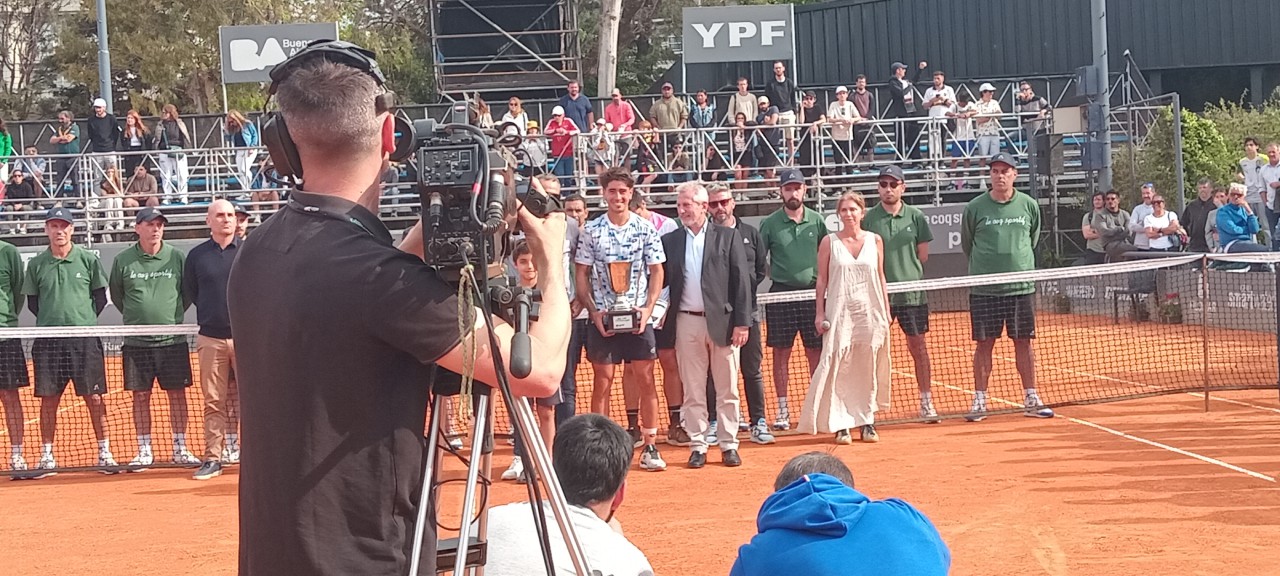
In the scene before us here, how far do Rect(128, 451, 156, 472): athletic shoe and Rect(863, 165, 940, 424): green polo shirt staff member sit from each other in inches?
256

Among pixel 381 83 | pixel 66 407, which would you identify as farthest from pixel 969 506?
pixel 66 407

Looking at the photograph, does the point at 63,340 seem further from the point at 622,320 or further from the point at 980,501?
the point at 980,501

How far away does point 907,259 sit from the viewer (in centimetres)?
1201

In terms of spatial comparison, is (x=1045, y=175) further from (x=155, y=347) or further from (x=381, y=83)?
(x=381, y=83)

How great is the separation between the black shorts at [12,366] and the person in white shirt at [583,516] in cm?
842

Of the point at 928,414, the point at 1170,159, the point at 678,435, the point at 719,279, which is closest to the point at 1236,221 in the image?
the point at 1170,159

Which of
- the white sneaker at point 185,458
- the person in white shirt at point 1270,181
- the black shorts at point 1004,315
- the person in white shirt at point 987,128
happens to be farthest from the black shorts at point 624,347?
the person in white shirt at point 987,128

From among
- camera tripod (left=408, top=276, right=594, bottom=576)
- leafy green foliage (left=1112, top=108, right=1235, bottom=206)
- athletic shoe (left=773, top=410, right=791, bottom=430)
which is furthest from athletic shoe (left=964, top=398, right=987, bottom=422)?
leafy green foliage (left=1112, top=108, right=1235, bottom=206)

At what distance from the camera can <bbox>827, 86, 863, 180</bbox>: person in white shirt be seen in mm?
23292

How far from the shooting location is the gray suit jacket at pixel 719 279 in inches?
407

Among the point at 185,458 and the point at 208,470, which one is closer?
the point at 208,470

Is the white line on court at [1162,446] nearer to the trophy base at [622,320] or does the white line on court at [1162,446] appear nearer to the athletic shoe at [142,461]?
the trophy base at [622,320]

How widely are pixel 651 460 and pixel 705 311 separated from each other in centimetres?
120

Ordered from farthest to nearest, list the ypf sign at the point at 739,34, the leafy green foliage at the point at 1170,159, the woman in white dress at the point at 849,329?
the ypf sign at the point at 739,34, the leafy green foliage at the point at 1170,159, the woman in white dress at the point at 849,329
